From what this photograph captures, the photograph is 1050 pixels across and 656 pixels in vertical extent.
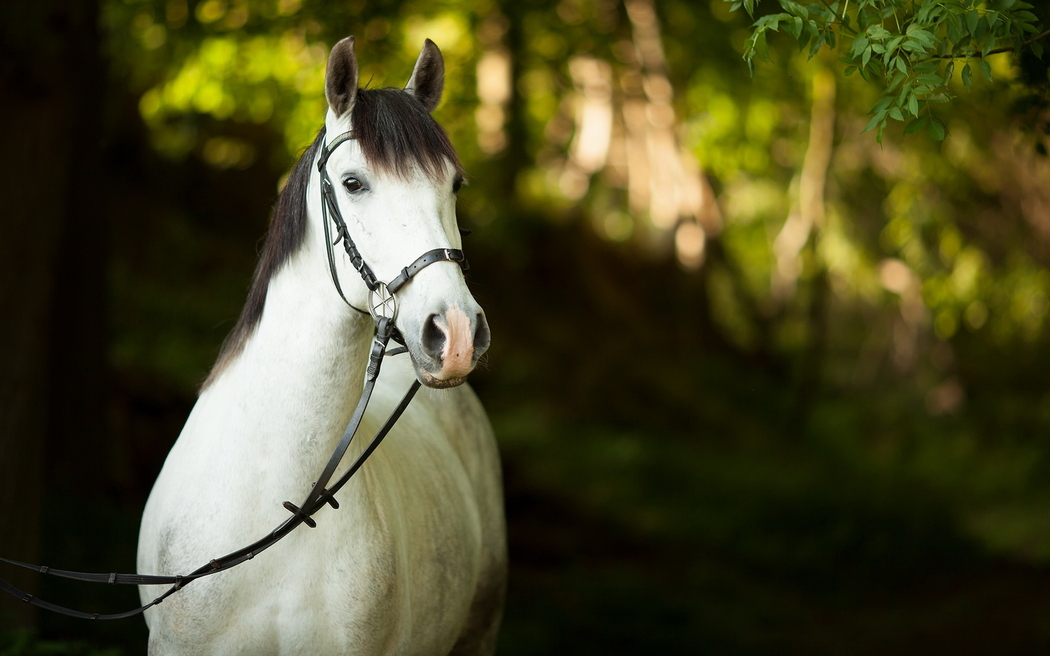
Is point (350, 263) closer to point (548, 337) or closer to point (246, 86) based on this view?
point (246, 86)

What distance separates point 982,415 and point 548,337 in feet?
18.4

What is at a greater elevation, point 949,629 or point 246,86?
point 246,86

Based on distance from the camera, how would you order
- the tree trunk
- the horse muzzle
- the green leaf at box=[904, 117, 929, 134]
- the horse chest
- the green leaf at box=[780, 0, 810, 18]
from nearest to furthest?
the horse muzzle < the horse chest < the green leaf at box=[780, 0, 810, 18] < the green leaf at box=[904, 117, 929, 134] < the tree trunk

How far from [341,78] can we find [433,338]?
0.77m

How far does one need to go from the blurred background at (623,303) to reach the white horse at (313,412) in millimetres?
613

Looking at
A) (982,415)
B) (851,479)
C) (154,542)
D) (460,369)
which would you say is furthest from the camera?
(982,415)

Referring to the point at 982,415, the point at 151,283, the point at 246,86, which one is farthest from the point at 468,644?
the point at 982,415

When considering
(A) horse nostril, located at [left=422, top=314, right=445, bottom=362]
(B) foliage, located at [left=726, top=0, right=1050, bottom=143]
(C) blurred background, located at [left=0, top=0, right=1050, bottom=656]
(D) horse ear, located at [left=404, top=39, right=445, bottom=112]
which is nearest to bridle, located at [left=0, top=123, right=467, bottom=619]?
(A) horse nostril, located at [left=422, top=314, right=445, bottom=362]

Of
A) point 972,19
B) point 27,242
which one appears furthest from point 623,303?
point 972,19

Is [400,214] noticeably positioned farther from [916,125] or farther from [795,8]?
[916,125]

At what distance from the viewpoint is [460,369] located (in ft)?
6.97

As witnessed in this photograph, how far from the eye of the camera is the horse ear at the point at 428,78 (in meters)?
2.61

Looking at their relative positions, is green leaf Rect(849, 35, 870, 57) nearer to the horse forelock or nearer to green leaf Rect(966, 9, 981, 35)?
green leaf Rect(966, 9, 981, 35)

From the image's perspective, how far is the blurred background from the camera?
17.1 feet
